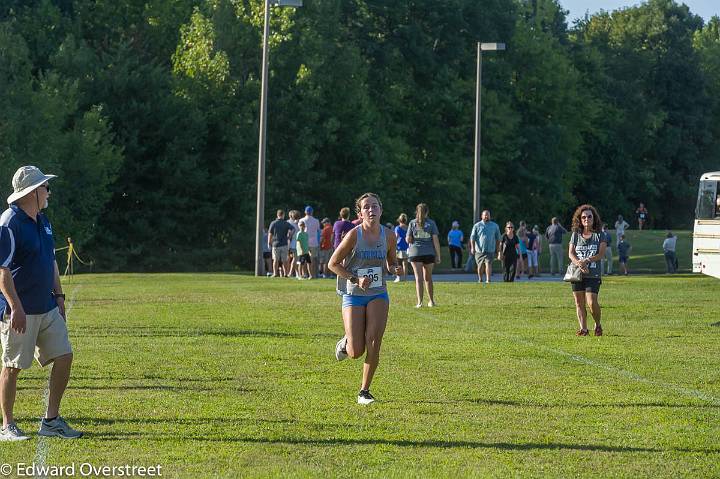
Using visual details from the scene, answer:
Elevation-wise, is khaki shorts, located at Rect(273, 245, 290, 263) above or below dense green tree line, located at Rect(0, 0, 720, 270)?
below

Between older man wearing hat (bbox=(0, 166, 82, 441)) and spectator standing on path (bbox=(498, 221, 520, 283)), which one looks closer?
older man wearing hat (bbox=(0, 166, 82, 441))

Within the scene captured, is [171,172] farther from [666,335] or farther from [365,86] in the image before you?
[666,335]

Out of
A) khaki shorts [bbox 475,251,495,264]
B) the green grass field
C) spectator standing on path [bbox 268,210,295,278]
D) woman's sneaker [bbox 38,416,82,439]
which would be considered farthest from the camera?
spectator standing on path [bbox 268,210,295,278]

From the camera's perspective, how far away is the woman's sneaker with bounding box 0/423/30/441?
9492 millimetres

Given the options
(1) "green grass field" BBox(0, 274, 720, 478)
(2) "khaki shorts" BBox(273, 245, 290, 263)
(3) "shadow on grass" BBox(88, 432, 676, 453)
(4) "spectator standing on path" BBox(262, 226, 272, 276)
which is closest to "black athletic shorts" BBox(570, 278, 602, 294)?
(1) "green grass field" BBox(0, 274, 720, 478)

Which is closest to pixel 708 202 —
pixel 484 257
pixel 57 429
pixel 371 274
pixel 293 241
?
pixel 484 257

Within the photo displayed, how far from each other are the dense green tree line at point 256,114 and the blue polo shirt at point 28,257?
1676 inches

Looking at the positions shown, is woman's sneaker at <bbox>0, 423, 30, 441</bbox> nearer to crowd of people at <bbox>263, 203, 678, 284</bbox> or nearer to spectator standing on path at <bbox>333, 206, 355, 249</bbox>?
crowd of people at <bbox>263, 203, 678, 284</bbox>

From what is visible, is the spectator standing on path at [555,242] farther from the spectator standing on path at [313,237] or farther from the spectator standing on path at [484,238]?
the spectator standing on path at [484,238]

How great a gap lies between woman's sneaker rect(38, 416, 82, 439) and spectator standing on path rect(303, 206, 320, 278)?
28176mm

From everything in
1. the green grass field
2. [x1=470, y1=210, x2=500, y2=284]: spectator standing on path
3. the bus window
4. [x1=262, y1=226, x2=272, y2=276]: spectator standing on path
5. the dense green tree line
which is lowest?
[x1=262, y1=226, x2=272, y2=276]: spectator standing on path

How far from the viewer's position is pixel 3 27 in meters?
54.5

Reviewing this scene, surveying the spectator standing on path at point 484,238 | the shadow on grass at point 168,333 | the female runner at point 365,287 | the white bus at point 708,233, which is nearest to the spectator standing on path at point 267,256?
the spectator standing on path at point 484,238

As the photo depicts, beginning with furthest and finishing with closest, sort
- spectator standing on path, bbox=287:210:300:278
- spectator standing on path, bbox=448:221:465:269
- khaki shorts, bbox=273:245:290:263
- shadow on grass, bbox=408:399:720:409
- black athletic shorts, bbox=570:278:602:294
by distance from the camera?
spectator standing on path, bbox=448:221:465:269 → spectator standing on path, bbox=287:210:300:278 → khaki shorts, bbox=273:245:290:263 → black athletic shorts, bbox=570:278:602:294 → shadow on grass, bbox=408:399:720:409
